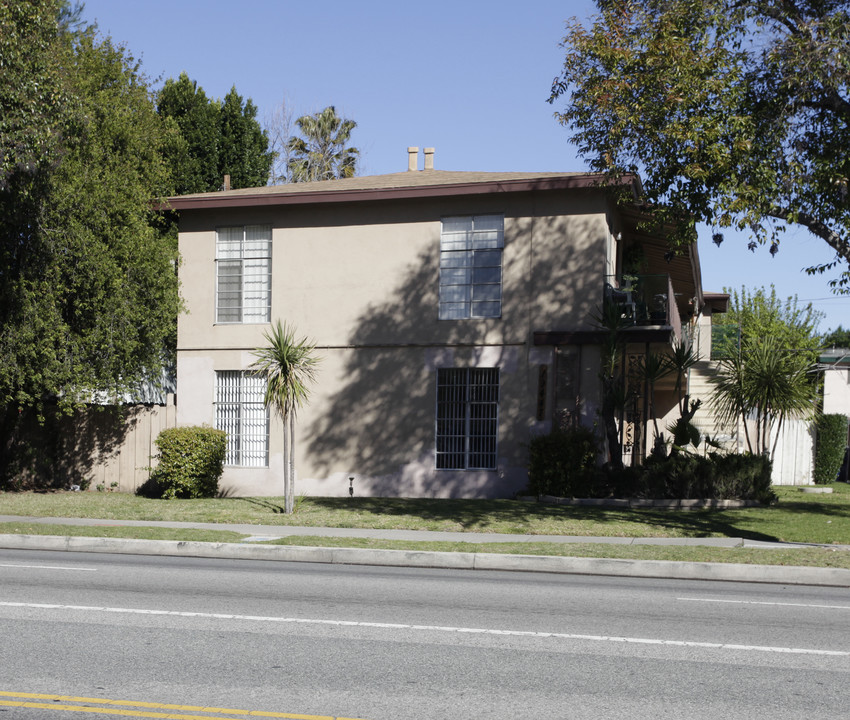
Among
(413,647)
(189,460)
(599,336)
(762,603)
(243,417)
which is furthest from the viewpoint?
(243,417)

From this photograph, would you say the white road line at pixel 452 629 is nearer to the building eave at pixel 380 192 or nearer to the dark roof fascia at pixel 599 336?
the building eave at pixel 380 192

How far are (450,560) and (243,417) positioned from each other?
11000 mm

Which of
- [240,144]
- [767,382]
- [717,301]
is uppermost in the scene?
[240,144]

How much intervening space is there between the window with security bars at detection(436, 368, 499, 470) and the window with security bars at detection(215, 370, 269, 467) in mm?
4167

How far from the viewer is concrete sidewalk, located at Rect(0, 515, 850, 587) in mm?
11859

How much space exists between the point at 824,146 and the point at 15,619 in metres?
13.6

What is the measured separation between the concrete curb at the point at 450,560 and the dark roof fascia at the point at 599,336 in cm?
823

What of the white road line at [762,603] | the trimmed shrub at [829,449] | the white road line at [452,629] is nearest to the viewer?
the white road line at [452,629]

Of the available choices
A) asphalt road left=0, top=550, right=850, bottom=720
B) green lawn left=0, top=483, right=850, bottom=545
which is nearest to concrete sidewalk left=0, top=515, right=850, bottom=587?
green lawn left=0, top=483, right=850, bottom=545

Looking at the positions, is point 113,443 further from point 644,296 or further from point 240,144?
point 240,144

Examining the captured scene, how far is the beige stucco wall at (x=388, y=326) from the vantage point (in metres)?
20.6

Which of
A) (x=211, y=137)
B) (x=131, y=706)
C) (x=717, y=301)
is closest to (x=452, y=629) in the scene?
(x=131, y=706)

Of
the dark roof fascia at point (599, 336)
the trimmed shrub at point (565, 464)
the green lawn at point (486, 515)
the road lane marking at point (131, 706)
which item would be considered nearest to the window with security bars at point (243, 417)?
the green lawn at point (486, 515)

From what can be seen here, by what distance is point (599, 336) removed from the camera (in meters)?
20.0
